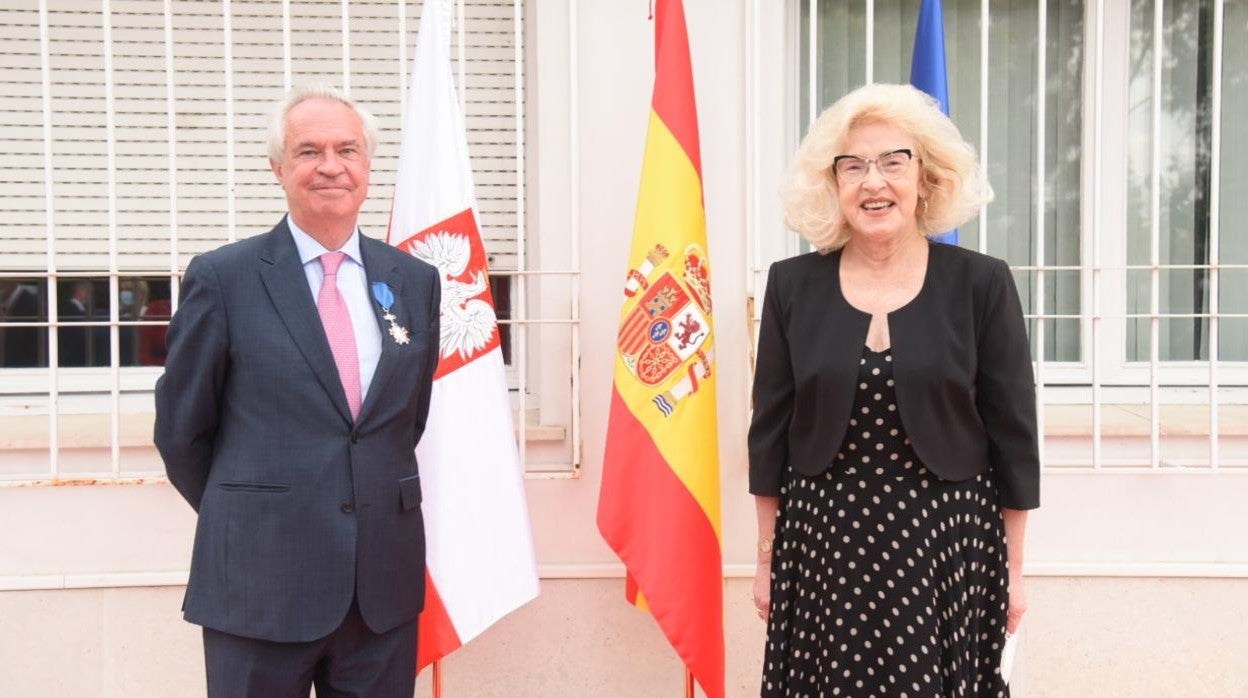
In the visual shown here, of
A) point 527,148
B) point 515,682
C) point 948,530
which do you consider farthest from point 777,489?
point 527,148

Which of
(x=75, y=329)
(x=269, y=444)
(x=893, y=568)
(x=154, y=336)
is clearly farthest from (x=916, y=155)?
(x=75, y=329)

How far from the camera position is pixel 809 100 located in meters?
3.06

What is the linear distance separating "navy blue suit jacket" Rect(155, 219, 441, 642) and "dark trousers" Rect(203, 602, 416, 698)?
0.16 feet

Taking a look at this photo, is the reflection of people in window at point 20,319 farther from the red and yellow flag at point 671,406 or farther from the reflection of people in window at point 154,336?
the red and yellow flag at point 671,406

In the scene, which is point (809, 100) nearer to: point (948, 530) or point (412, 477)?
point (948, 530)

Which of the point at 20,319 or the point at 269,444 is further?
the point at 20,319

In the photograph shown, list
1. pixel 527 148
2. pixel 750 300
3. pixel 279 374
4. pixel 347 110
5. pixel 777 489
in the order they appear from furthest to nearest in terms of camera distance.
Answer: pixel 527 148, pixel 750 300, pixel 777 489, pixel 347 110, pixel 279 374

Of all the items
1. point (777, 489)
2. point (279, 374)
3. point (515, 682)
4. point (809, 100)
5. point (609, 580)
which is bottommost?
point (515, 682)

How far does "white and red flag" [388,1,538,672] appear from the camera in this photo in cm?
227

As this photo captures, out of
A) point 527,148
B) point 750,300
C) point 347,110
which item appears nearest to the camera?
point 347,110

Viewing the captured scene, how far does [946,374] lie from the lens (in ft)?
5.77

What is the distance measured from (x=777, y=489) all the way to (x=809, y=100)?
1.56 metres

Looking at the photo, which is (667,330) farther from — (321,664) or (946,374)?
(321,664)

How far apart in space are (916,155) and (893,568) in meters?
A: 0.79
